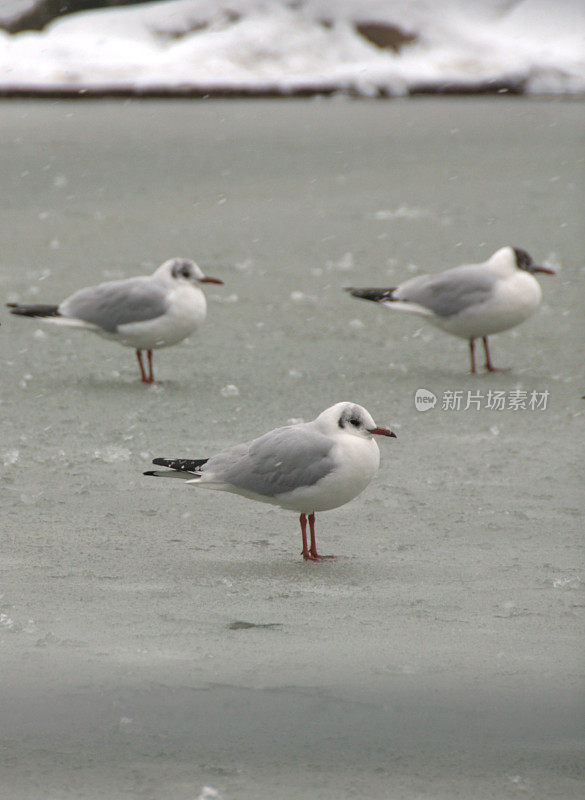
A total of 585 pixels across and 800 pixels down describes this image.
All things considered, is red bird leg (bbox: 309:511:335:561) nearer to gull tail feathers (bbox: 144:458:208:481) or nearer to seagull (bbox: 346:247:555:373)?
gull tail feathers (bbox: 144:458:208:481)

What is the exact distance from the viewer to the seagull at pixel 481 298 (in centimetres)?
764

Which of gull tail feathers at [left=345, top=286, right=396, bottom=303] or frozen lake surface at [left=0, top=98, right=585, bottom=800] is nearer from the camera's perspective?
frozen lake surface at [left=0, top=98, right=585, bottom=800]

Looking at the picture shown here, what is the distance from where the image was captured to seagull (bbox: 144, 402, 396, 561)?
4590mm

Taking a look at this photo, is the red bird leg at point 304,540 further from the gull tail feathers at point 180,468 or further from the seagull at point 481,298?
the seagull at point 481,298

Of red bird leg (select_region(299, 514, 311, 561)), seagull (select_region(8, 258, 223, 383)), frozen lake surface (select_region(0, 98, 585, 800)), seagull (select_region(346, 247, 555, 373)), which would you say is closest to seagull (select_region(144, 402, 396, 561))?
red bird leg (select_region(299, 514, 311, 561))

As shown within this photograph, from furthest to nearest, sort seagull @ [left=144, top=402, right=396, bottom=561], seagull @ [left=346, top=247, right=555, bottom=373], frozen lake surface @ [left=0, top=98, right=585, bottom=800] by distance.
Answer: seagull @ [left=346, top=247, right=555, bottom=373]
seagull @ [left=144, top=402, right=396, bottom=561]
frozen lake surface @ [left=0, top=98, right=585, bottom=800]

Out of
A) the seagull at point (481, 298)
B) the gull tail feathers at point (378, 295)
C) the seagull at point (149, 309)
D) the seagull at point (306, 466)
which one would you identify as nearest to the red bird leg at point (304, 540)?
the seagull at point (306, 466)

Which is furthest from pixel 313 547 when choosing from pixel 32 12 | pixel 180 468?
pixel 32 12

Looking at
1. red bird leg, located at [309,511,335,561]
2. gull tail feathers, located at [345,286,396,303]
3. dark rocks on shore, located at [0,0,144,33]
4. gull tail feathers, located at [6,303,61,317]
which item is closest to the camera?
red bird leg, located at [309,511,335,561]

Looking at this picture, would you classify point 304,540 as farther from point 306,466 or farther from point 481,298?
point 481,298

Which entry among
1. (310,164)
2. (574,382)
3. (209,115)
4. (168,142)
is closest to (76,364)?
(574,382)

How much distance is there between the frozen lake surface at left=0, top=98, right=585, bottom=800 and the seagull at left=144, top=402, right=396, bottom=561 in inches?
9.6

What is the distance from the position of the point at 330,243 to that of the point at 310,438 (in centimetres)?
835

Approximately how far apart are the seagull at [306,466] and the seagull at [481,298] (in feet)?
10.1
